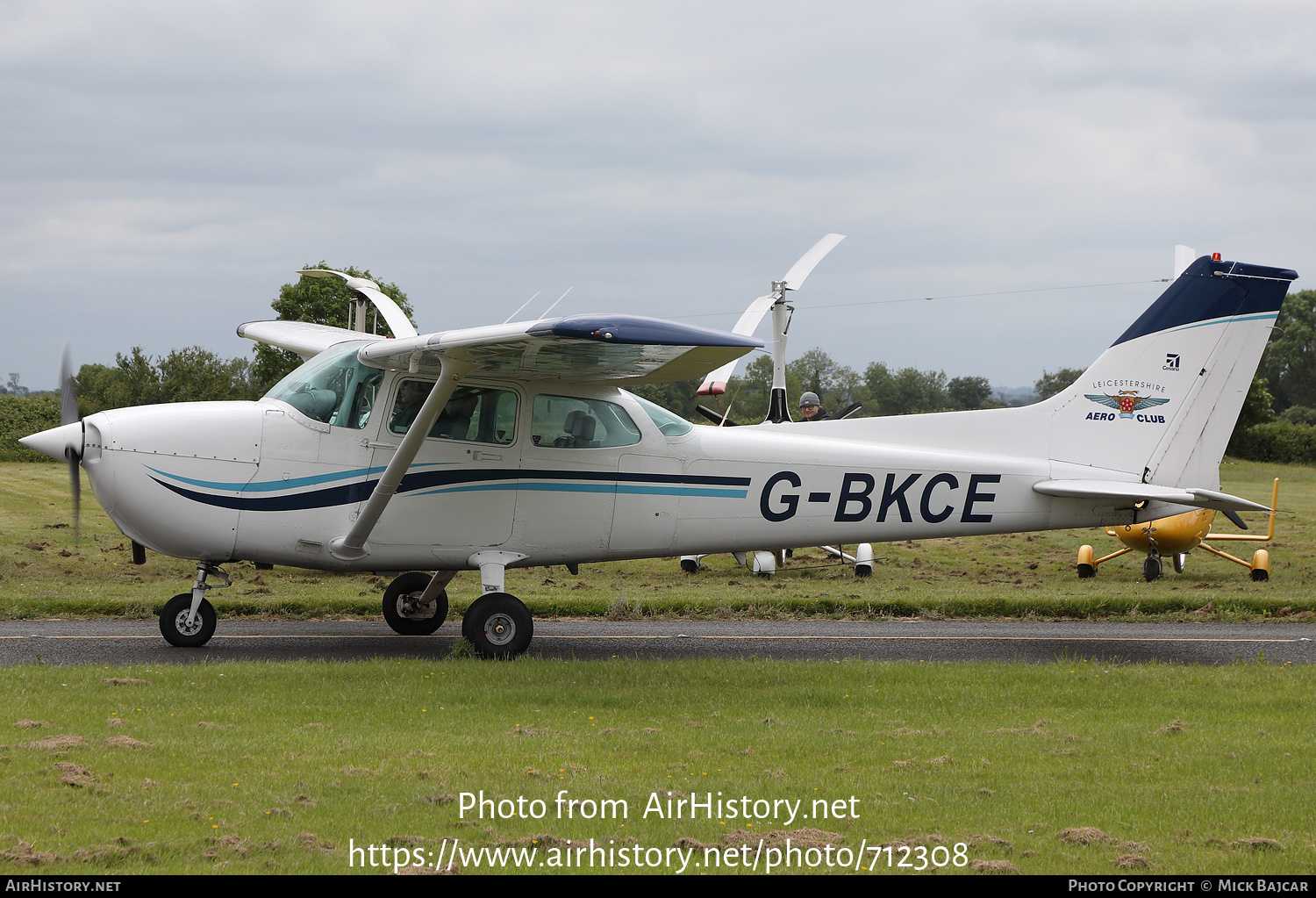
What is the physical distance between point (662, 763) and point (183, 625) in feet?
18.3

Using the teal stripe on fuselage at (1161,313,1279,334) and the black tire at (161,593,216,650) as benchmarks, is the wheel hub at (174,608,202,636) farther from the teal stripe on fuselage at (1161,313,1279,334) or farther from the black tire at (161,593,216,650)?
the teal stripe on fuselage at (1161,313,1279,334)

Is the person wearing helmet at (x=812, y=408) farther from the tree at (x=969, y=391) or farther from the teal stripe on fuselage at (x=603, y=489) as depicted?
the tree at (x=969, y=391)

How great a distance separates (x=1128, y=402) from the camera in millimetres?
11016

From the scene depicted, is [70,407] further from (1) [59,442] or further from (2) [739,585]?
(2) [739,585]

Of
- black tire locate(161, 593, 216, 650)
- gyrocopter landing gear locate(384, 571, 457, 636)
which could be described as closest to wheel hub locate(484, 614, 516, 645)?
gyrocopter landing gear locate(384, 571, 457, 636)

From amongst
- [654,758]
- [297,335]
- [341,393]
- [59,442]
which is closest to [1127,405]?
[654,758]

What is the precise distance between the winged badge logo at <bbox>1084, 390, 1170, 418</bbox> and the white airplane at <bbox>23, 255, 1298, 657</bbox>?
0.06m

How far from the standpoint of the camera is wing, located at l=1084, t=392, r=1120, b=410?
11.0 m

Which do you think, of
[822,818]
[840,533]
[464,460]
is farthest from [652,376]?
[822,818]

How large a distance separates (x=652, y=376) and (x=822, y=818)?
4.96 metres

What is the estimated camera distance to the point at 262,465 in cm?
943

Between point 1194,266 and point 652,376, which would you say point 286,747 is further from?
point 1194,266

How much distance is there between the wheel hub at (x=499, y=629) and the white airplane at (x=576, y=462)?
2cm

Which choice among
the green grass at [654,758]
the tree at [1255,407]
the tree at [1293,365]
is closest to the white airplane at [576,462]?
the green grass at [654,758]
